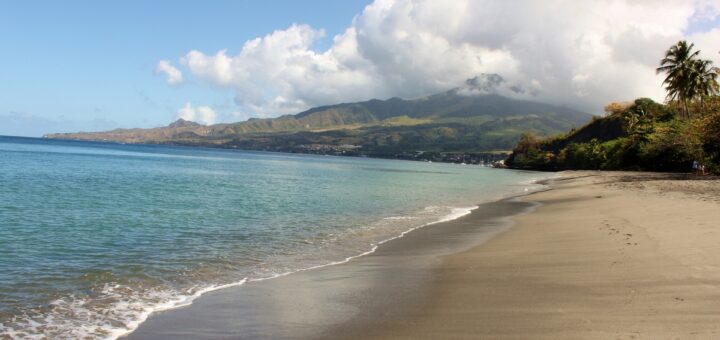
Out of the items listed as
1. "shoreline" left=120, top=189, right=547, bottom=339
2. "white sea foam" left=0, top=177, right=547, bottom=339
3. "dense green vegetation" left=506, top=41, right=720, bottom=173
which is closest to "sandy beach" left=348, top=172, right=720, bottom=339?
"shoreline" left=120, top=189, right=547, bottom=339

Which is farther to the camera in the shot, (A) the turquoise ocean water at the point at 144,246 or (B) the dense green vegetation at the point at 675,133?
(B) the dense green vegetation at the point at 675,133

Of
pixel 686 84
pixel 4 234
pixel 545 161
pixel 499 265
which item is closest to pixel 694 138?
pixel 686 84

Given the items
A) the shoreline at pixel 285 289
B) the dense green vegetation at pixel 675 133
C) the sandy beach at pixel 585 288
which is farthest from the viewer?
the dense green vegetation at pixel 675 133

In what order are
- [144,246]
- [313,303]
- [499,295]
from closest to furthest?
[499,295] < [313,303] < [144,246]

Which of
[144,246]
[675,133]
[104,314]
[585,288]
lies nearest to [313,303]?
[104,314]

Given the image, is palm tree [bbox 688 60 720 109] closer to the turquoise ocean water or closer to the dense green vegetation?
the dense green vegetation

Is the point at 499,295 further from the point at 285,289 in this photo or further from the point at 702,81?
the point at 702,81

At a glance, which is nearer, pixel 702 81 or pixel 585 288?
pixel 585 288

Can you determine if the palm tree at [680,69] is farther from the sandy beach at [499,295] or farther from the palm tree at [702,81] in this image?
the sandy beach at [499,295]

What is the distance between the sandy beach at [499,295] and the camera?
8.03 m

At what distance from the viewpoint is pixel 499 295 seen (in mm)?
10266

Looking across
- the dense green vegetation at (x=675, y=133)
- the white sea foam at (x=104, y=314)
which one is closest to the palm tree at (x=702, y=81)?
the dense green vegetation at (x=675, y=133)

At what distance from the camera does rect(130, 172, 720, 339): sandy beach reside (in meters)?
8.03

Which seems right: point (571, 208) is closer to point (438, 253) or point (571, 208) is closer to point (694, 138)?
point (438, 253)
